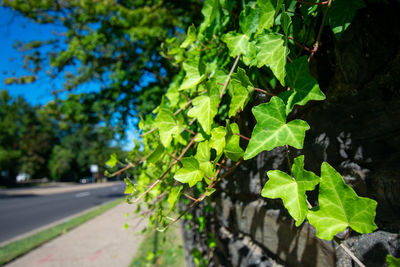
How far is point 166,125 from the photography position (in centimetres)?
82

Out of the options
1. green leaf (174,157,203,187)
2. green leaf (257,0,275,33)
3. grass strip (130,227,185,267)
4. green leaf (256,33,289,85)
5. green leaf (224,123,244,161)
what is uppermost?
green leaf (257,0,275,33)

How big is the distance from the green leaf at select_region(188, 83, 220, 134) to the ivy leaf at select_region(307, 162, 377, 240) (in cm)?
35

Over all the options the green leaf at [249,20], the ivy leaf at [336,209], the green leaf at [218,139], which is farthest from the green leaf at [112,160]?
the ivy leaf at [336,209]

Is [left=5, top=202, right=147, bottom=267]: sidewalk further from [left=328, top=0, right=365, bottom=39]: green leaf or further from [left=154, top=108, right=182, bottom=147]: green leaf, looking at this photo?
[left=328, top=0, right=365, bottom=39]: green leaf

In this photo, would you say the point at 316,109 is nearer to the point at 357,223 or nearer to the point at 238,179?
the point at 357,223

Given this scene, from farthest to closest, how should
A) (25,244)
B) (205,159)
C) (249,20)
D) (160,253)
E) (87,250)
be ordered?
1. (25,244)
2. (87,250)
3. (160,253)
4. (249,20)
5. (205,159)

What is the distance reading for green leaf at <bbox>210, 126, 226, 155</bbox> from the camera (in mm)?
661

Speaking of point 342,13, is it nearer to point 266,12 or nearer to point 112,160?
point 266,12

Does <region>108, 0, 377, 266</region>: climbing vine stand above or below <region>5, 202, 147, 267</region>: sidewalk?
above

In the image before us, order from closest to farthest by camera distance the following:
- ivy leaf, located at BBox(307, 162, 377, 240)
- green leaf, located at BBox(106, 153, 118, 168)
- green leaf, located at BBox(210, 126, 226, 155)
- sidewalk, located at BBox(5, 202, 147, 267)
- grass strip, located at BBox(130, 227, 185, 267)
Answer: ivy leaf, located at BBox(307, 162, 377, 240)
green leaf, located at BBox(210, 126, 226, 155)
green leaf, located at BBox(106, 153, 118, 168)
grass strip, located at BBox(130, 227, 185, 267)
sidewalk, located at BBox(5, 202, 147, 267)

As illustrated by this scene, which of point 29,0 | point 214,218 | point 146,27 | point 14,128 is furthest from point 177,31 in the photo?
point 14,128

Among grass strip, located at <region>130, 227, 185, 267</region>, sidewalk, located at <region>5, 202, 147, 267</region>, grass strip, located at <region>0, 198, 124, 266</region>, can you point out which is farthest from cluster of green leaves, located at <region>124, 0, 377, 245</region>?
grass strip, located at <region>0, 198, 124, 266</region>

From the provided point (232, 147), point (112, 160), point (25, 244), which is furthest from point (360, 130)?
point (25, 244)

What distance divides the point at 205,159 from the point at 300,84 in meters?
0.34
